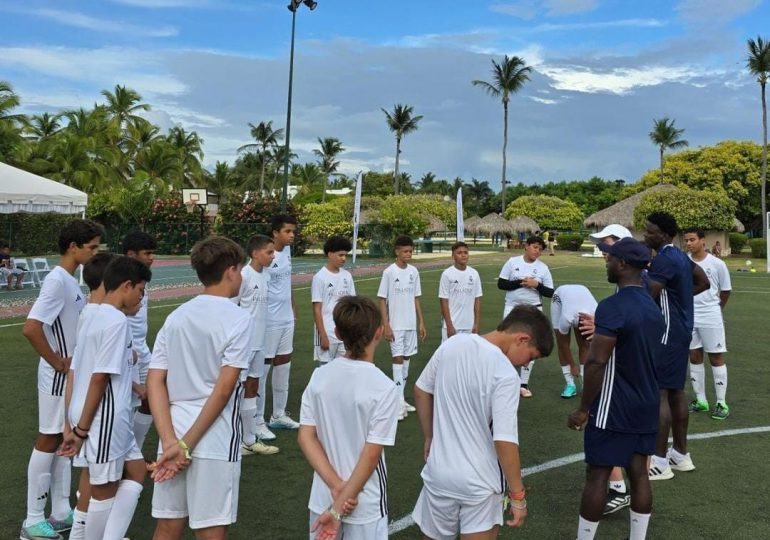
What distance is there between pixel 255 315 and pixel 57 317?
79.2 inches

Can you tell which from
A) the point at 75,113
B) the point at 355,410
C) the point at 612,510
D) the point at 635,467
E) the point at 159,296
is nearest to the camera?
the point at 355,410

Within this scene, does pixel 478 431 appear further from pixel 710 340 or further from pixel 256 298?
pixel 710 340

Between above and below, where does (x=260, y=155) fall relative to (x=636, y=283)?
above

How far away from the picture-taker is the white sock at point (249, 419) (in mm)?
5895

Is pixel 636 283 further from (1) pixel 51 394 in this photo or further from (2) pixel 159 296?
(2) pixel 159 296

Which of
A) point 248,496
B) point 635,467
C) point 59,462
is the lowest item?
point 248,496

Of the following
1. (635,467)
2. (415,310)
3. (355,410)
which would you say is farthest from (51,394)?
(415,310)

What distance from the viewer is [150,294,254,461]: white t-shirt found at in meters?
2.99

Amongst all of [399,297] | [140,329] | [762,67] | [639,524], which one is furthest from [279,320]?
[762,67]

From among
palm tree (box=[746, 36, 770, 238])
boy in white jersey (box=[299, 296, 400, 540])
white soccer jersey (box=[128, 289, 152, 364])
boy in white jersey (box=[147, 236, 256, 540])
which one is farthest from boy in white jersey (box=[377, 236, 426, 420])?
palm tree (box=[746, 36, 770, 238])

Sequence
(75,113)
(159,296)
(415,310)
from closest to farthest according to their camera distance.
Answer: (415,310) < (159,296) < (75,113)

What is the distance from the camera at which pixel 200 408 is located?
3.03m

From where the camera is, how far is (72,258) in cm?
431

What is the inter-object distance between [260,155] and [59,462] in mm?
81073
